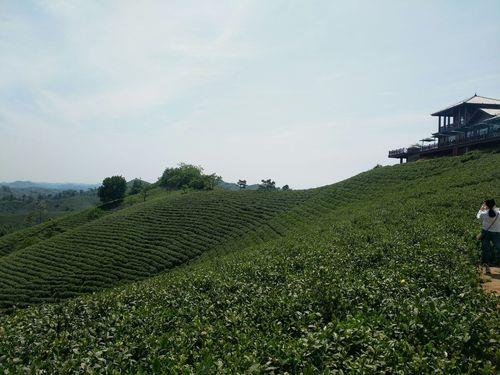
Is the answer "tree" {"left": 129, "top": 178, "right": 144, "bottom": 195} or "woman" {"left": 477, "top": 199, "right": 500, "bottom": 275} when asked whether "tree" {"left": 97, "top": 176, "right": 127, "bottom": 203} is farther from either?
"woman" {"left": 477, "top": 199, "right": 500, "bottom": 275}

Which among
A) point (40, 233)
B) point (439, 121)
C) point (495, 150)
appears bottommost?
point (40, 233)

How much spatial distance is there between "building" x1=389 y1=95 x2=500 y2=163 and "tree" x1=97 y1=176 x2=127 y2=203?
67.5m

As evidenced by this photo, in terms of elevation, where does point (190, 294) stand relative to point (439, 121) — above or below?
below

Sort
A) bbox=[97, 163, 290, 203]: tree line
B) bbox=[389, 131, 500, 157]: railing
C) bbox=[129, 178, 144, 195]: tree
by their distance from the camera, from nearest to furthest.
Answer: bbox=[389, 131, 500, 157]: railing → bbox=[97, 163, 290, 203]: tree line → bbox=[129, 178, 144, 195]: tree

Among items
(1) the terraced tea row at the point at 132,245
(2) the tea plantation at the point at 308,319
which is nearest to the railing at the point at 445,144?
(1) the terraced tea row at the point at 132,245

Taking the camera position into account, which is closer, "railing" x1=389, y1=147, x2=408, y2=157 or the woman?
the woman

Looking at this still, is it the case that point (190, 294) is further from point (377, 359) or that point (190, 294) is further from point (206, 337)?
point (377, 359)

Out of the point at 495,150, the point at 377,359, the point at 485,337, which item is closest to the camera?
the point at 377,359

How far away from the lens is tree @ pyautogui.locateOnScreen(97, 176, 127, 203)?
98125 millimetres

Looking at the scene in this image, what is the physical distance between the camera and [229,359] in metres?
5.25

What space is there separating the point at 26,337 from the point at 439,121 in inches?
2640

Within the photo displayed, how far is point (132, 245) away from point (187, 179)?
55610mm

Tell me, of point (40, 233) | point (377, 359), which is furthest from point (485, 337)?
point (40, 233)

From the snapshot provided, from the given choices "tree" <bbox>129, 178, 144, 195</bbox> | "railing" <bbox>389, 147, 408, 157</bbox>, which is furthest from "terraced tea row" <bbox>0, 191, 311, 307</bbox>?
"tree" <bbox>129, 178, 144, 195</bbox>
